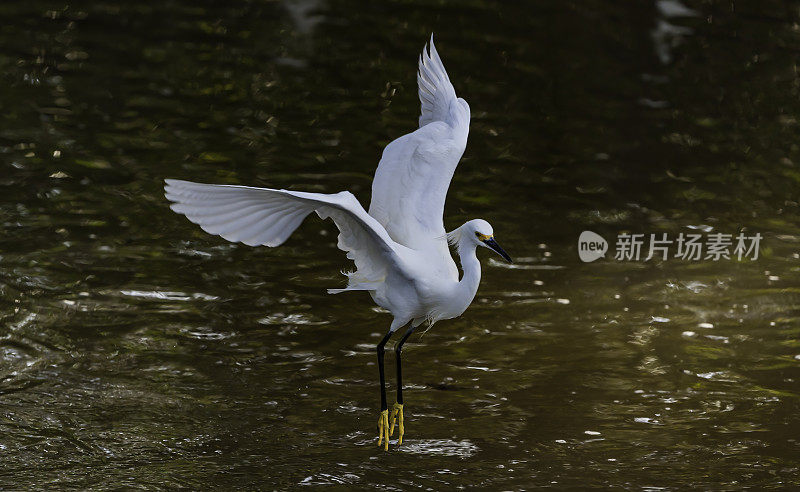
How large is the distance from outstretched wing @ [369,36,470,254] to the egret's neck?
0.22 metres

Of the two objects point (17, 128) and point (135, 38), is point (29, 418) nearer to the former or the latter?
→ point (17, 128)

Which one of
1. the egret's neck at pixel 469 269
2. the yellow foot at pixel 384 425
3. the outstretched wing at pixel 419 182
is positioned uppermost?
the outstretched wing at pixel 419 182

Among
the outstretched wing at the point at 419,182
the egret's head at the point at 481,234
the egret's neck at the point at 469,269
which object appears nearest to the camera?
the egret's head at the point at 481,234

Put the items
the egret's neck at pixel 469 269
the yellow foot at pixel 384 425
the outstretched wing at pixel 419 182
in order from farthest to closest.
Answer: the outstretched wing at pixel 419 182
the yellow foot at pixel 384 425
the egret's neck at pixel 469 269

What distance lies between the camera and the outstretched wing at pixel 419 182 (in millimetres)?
5445

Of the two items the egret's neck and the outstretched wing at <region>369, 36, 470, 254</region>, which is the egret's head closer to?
the egret's neck

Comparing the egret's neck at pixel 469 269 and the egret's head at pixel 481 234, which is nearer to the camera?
the egret's head at pixel 481 234

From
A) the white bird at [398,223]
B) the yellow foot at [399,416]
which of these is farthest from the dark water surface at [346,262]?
the white bird at [398,223]

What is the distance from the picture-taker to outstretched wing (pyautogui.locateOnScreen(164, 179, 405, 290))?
4582mm

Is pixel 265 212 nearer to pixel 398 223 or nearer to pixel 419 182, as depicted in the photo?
pixel 398 223

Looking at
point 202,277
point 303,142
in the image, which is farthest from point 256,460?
point 303,142

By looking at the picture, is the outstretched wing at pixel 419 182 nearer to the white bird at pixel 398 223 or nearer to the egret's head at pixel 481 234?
the white bird at pixel 398 223

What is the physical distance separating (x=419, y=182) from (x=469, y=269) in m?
0.58

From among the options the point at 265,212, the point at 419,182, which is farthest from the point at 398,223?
the point at 265,212
